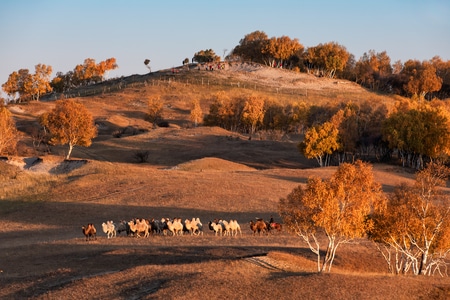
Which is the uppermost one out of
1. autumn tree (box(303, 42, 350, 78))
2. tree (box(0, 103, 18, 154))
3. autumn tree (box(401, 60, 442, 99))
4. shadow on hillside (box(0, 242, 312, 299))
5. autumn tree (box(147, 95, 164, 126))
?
autumn tree (box(303, 42, 350, 78))

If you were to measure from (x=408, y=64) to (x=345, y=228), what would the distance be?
169 metres

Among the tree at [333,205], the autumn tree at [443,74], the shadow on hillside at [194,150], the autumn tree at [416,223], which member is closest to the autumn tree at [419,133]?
the shadow on hillside at [194,150]

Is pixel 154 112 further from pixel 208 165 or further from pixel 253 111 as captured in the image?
pixel 208 165

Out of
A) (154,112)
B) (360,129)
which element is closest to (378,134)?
(360,129)

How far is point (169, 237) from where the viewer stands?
4116 centimetres

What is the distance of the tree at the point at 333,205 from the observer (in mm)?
28781

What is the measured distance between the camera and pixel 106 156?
9500 cm

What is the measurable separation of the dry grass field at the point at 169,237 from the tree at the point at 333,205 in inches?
89.7

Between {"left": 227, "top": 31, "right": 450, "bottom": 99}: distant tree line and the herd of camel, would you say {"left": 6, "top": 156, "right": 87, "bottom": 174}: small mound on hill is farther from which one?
{"left": 227, "top": 31, "right": 450, "bottom": 99}: distant tree line

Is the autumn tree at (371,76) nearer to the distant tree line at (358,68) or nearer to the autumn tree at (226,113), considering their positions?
the distant tree line at (358,68)

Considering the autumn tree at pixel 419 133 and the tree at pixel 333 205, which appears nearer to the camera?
the tree at pixel 333 205

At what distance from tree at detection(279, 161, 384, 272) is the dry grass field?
228 centimetres

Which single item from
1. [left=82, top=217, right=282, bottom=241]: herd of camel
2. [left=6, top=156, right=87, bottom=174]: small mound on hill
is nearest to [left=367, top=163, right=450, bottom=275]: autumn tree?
[left=82, top=217, right=282, bottom=241]: herd of camel

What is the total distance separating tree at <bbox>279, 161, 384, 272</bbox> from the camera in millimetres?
28781
